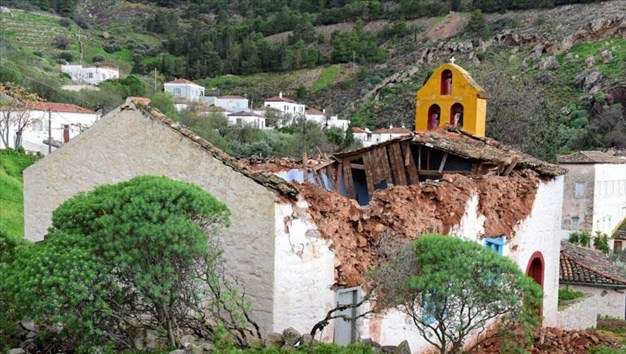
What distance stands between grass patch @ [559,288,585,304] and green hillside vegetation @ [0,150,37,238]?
1595 centimetres

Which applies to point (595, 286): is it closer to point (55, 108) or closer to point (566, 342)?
point (566, 342)

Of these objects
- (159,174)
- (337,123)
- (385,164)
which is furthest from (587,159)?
(337,123)

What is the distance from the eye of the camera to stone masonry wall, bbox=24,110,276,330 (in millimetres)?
12141

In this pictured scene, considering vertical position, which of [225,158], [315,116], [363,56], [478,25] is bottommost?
[225,158]

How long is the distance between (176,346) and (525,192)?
11088 millimetres

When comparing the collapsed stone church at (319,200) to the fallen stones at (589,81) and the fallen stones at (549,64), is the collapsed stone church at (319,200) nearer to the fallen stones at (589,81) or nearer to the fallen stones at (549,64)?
the fallen stones at (589,81)

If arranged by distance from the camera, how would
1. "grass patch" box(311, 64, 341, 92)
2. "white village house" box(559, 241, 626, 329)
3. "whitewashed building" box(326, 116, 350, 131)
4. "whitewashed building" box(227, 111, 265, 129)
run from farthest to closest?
"grass patch" box(311, 64, 341, 92)
"whitewashed building" box(326, 116, 350, 131)
"whitewashed building" box(227, 111, 265, 129)
"white village house" box(559, 241, 626, 329)

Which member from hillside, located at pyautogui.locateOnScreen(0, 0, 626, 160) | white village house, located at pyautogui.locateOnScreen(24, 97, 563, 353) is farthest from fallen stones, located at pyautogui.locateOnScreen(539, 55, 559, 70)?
white village house, located at pyautogui.locateOnScreen(24, 97, 563, 353)

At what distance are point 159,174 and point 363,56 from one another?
96.3 m

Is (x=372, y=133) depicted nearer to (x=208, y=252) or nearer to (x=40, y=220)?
(x=40, y=220)

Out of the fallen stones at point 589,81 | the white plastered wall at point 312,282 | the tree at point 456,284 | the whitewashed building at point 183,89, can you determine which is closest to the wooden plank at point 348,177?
the white plastered wall at point 312,282

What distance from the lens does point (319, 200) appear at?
1305cm

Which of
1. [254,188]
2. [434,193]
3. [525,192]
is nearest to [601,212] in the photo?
[525,192]

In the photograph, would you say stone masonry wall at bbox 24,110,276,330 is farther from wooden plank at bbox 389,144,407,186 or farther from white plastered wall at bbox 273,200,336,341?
wooden plank at bbox 389,144,407,186
